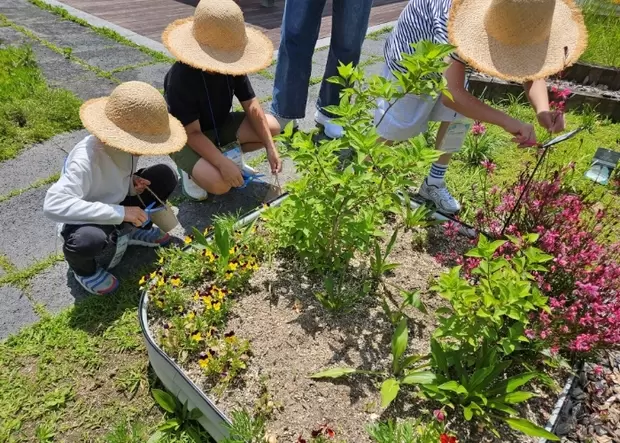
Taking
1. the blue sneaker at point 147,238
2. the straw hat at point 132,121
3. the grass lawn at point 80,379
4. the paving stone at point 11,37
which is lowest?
the paving stone at point 11,37

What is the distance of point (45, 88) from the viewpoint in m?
3.77

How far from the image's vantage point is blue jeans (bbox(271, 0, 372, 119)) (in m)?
3.30

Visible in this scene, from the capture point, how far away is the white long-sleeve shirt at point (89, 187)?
6.77ft

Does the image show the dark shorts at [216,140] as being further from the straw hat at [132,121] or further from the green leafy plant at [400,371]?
the green leafy plant at [400,371]

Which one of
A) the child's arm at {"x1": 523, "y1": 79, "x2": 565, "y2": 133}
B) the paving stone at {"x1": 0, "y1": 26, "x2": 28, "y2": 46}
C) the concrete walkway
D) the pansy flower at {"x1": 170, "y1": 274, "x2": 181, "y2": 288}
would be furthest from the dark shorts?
the paving stone at {"x1": 0, "y1": 26, "x2": 28, "y2": 46}

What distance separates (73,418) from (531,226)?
213cm

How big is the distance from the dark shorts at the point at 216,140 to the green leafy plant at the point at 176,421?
1.32 metres

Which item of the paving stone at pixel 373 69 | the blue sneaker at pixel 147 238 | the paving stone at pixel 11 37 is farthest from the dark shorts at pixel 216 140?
the paving stone at pixel 11 37

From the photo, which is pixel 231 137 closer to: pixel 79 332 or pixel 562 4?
pixel 79 332

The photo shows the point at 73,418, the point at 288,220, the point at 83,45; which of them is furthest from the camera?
the point at 83,45

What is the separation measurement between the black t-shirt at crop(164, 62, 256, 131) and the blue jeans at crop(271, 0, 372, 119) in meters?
0.70

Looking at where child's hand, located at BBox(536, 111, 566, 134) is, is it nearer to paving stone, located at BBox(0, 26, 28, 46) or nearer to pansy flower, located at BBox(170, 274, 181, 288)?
pansy flower, located at BBox(170, 274, 181, 288)

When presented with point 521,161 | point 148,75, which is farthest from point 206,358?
point 148,75

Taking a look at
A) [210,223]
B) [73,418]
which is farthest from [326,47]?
[73,418]
